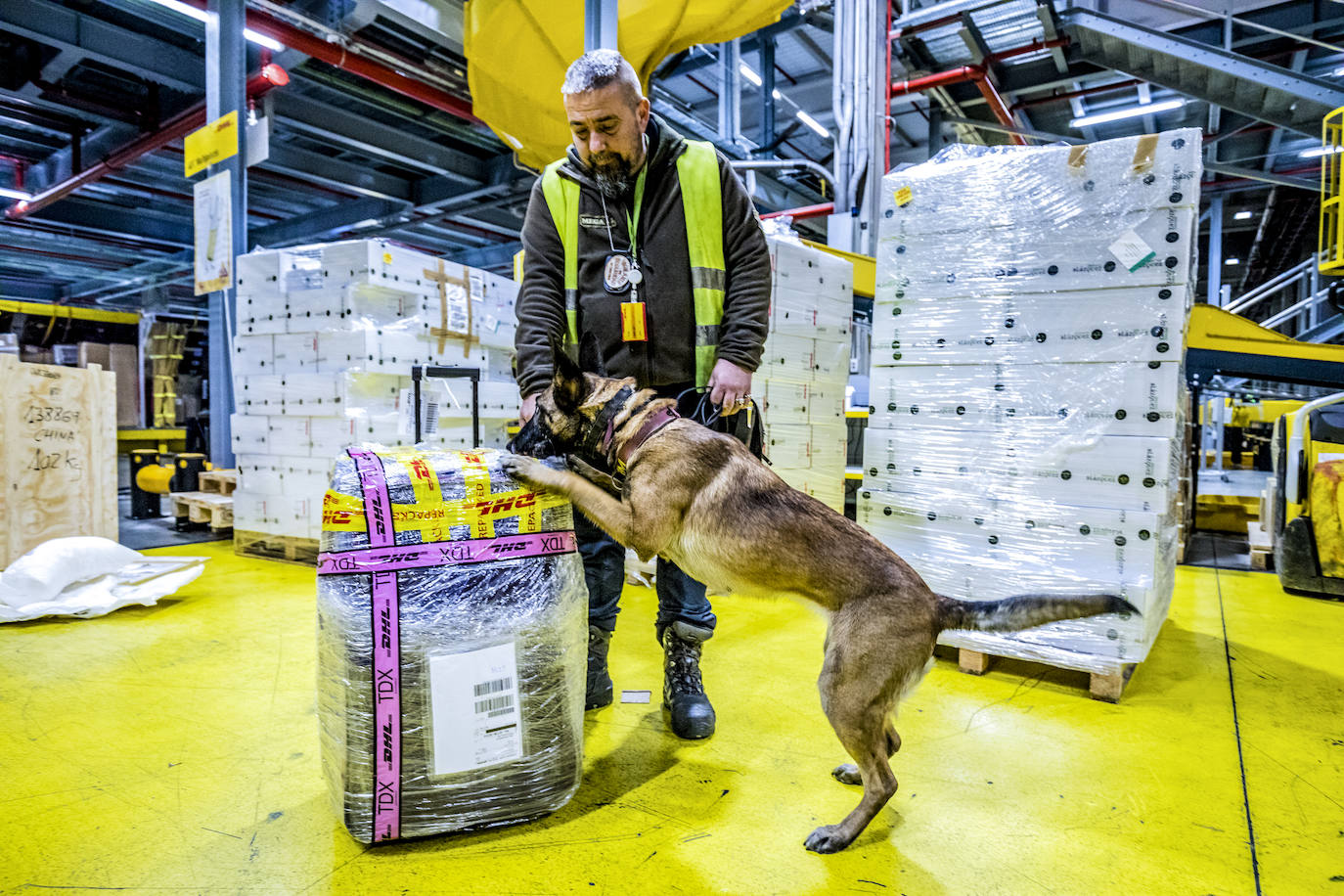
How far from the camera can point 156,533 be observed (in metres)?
5.93

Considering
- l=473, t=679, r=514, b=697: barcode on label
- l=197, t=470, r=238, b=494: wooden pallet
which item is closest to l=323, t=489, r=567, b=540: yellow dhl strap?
l=473, t=679, r=514, b=697: barcode on label

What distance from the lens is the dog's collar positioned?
188 centimetres

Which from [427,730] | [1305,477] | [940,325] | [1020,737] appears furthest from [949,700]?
[1305,477]

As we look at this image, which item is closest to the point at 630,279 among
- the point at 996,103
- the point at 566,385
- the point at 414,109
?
the point at 566,385

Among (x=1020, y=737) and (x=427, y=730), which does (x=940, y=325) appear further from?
(x=427, y=730)

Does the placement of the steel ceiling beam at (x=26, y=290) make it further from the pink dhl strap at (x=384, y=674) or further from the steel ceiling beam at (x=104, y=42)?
the pink dhl strap at (x=384, y=674)

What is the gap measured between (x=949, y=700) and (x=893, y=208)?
2.27m

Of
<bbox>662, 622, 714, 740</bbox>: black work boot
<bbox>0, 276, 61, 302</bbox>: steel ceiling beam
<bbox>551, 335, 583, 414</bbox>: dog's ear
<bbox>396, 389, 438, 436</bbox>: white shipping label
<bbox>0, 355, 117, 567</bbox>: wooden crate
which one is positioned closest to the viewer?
<bbox>551, 335, 583, 414</bbox>: dog's ear

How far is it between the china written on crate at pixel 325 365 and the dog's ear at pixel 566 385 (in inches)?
114

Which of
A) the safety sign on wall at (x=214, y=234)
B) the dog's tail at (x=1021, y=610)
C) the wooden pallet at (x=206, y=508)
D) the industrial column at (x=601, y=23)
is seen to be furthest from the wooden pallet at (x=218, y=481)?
the dog's tail at (x=1021, y=610)

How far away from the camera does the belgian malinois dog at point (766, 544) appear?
1.65 meters

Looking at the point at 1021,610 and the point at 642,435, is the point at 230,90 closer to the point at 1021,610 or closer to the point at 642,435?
the point at 642,435

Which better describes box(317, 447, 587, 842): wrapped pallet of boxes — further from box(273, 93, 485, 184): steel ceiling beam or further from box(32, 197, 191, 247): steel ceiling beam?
box(32, 197, 191, 247): steel ceiling beam

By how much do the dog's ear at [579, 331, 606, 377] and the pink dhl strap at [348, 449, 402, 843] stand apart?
820 millimetres
